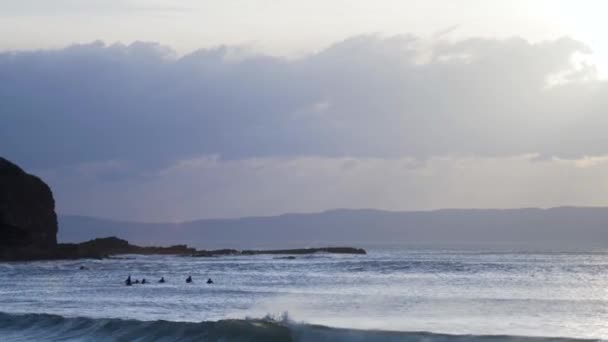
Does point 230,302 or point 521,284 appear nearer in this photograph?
point 230,302

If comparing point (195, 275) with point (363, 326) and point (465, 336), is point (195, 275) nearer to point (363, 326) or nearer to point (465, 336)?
point (363, 326)

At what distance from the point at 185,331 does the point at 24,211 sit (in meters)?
67.4

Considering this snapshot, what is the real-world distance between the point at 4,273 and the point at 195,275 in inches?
548

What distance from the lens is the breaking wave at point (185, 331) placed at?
22422mm

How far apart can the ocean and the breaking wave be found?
0.12 ft

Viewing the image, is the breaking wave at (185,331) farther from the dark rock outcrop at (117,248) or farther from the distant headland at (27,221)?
the dark rock outcrop at (117,248)

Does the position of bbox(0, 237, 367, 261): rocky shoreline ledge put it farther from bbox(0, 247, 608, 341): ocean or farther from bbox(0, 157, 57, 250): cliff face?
bbox(0, 247, 608, 341): ocean

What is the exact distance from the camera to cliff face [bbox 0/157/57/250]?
87.4 m

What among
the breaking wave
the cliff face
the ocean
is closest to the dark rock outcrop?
the cliff face

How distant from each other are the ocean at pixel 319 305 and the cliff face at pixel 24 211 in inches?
1067

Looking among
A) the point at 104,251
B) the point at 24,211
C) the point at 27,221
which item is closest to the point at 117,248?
the point at 104,251

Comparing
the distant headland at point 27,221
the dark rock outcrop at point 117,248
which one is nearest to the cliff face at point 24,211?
the distant headland at point 27,221

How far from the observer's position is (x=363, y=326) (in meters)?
25.9

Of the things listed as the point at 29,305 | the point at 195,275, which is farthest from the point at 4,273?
the point at 29,305
